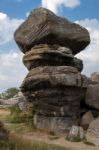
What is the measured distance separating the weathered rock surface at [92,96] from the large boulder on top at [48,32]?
2.82m

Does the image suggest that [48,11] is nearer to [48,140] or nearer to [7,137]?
[48,140]

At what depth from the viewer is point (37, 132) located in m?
19.9

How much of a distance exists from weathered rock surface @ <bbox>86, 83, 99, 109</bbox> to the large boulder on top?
2.82 meters

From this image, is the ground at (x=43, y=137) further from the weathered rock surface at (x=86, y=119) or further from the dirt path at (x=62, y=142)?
the weathered rock surface at (x=86, y=119)

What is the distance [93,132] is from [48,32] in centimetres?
580

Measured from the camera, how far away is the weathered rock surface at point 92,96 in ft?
70.2

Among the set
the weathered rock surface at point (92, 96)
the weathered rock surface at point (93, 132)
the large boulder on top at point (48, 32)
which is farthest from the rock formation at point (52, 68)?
the weathered rock surface at point (93, 132)

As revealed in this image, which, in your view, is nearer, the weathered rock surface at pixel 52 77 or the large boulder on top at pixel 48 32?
the weathered rock surface at pixel 52 77

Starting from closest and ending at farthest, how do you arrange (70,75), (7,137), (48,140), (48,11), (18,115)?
(7,137) < (48,140) < (70,75) < (48,11) < (18,115)

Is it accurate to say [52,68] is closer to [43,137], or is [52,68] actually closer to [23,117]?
[43,137]

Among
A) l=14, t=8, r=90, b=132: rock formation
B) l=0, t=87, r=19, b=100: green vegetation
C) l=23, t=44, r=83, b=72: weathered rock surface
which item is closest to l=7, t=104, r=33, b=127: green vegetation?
l=14, t=8, r=90, b=132: rock formation

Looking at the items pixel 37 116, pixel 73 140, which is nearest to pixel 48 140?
pixel 73 140

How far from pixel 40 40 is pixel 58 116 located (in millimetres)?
4380

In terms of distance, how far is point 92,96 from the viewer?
21.5 metres
